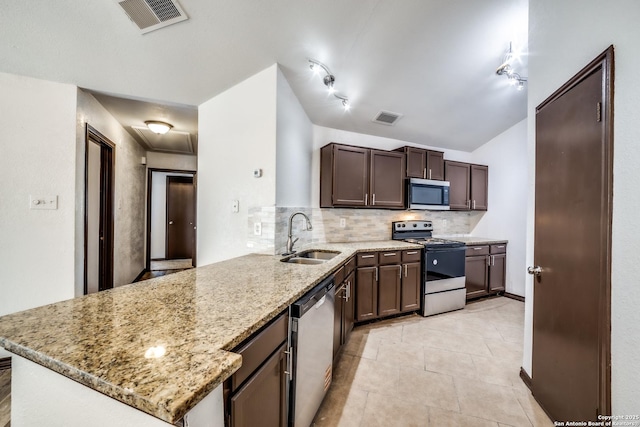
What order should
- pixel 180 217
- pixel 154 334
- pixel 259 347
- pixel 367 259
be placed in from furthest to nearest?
pixel 180 217 < pixel 367 259 < pixel 259 347 < pixel 154 334

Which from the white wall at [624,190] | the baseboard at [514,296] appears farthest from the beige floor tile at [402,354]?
the baseboard at [514,296]

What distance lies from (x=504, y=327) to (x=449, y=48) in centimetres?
307

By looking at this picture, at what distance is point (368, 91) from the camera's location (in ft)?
8.98

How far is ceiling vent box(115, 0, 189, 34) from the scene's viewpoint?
155 cm

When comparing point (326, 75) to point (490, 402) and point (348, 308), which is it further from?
point (490, 402)

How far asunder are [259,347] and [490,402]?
1810 millimetres

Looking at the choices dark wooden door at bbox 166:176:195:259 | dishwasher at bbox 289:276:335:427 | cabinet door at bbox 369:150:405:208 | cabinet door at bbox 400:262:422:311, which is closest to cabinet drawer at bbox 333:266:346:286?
dishwasher at bbox 289:276:335:427

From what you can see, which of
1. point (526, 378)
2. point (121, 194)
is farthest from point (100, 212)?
point (526, 378)

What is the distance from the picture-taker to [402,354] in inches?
90.2

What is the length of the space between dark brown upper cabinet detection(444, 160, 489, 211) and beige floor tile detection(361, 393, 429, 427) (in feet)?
9.67

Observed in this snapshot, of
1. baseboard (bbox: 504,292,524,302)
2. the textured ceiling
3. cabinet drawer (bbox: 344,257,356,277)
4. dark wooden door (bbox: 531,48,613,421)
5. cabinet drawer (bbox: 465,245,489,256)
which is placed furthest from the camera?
baseboard (bbox: 504,292,524,302)

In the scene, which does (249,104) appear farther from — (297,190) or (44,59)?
(44,59)

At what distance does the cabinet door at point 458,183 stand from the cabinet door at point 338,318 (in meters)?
2.62

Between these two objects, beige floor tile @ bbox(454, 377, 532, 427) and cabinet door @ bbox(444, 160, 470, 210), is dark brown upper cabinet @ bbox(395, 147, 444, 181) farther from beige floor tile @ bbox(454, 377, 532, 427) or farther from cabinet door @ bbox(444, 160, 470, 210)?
beige floor tile @ bbox(454, 377, 532, 427)
